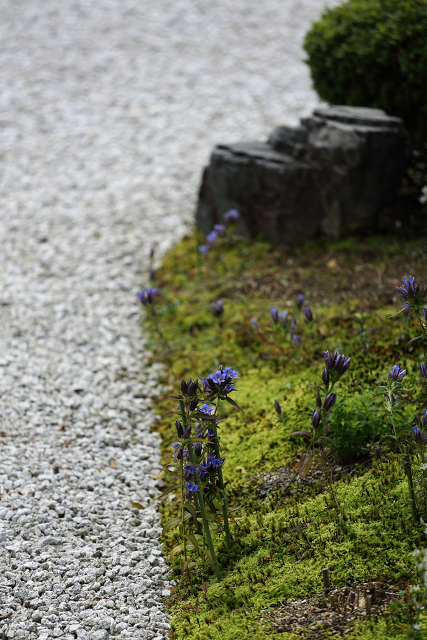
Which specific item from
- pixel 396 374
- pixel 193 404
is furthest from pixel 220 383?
pixel 396 374

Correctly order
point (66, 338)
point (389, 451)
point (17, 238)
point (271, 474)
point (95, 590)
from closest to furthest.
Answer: point (95, 590), point (389, 451), point (271, 474), point (66, 338), point (17, 238)

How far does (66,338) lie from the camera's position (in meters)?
6.02

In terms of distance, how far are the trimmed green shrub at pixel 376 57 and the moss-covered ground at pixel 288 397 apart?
1.47m

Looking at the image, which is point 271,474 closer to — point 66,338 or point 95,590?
point 95,590

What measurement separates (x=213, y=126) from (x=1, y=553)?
8.50m

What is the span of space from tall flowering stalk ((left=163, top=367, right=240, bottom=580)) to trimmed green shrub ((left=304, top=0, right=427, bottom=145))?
4498 millimetres

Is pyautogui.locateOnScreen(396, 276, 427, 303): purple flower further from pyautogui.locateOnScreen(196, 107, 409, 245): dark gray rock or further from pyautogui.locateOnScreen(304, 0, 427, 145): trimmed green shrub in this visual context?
pyautogui.locateOnScreen(304, 0, 427, 145): trimmed green shrub

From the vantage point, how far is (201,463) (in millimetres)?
3170

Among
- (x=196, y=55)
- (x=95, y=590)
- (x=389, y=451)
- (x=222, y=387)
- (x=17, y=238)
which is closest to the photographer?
(x=222, y=387)

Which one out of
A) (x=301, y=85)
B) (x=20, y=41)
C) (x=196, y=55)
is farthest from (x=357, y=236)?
(x=20, y=41)

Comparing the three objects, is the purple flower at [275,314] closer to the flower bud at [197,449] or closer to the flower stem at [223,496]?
the flower stem at [223,496]

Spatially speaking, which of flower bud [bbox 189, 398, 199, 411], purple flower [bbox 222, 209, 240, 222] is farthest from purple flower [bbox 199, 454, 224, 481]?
purple flower [bbox 222, 209, 240, 222]

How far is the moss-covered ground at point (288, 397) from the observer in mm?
3045

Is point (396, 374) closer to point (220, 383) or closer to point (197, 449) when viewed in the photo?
point (220, 383)
